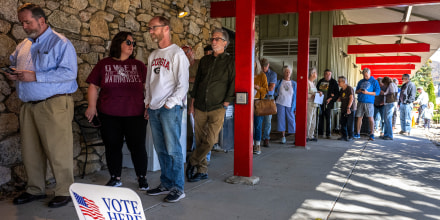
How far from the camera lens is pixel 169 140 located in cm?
302

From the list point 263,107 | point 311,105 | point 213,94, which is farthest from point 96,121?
point 311,105

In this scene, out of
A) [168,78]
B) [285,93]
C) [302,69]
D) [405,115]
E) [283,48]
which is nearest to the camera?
[168,78]

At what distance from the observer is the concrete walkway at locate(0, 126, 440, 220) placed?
278 cm

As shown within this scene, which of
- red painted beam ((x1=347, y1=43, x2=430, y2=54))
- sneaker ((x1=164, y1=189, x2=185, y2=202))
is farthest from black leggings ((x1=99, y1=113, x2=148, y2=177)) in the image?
red painted beam ((x1=347, y1=43, x2=430, y2=54))

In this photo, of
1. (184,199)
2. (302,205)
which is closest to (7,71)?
(184,199)

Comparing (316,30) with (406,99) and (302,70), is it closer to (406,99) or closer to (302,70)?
(406,99)

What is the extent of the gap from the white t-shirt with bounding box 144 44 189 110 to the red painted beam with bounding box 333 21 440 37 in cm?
743

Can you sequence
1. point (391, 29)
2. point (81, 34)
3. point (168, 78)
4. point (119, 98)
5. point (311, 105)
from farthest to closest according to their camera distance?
point (391, 29), point (311, 105), point (81, 34), point (119, 98), point (168, 78)

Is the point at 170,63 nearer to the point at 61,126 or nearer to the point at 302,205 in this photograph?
the point at 61,126

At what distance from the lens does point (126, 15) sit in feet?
15.2

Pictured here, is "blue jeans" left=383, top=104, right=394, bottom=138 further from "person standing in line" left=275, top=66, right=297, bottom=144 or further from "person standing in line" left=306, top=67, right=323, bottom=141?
"person standing in line" left=275, top=66, right=297, bottom=144

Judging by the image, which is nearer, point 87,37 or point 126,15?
point 87,37

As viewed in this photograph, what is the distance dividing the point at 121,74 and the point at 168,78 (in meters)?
0.58

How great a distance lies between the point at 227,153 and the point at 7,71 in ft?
12.2
